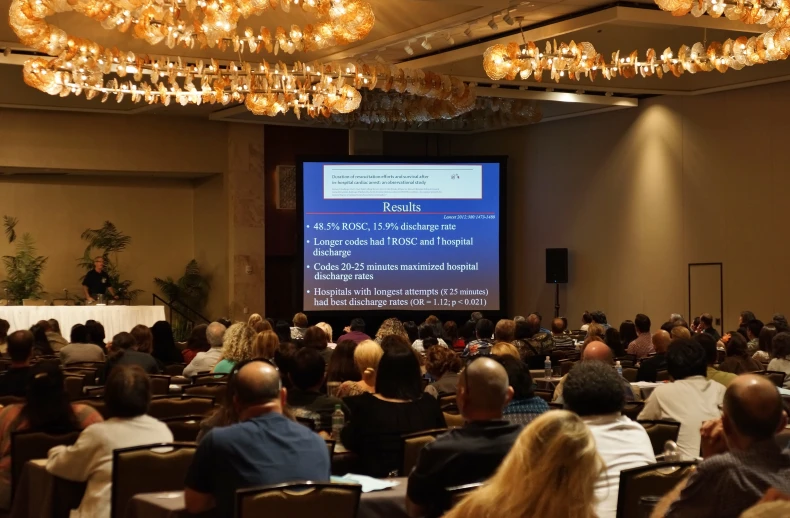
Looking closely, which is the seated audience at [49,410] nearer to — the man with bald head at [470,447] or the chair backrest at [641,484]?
the man with bald head at [470,447]

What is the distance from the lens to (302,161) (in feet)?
59.7

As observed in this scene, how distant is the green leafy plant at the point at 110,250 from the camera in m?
20.0

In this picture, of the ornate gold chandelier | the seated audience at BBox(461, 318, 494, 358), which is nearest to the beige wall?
the ornate gold chandelier

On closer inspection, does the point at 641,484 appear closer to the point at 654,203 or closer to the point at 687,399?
the point at 687,399

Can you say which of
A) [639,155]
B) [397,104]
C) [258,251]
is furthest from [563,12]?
[258,251]

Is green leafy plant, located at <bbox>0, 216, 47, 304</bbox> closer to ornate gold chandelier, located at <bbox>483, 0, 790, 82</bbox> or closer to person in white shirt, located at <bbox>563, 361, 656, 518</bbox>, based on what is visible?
ornate gold chandelier, located at <bbox>483, 0, 790, 82</bbox>

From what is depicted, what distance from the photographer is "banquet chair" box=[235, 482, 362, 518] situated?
11.3 feet

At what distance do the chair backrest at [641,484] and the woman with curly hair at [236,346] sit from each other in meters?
4.70

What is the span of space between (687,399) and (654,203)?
1312 centimetres

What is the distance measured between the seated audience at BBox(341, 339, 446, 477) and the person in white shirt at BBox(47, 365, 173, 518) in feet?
3.51

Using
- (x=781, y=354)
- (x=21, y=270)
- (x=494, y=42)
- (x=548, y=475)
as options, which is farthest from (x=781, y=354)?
(x=21, y=270)

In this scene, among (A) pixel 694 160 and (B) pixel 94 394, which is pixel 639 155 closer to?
(A) pixel 694 160

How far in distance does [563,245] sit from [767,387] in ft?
56.4

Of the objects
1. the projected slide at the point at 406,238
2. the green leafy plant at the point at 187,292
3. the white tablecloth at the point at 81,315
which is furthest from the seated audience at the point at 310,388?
the green leafy plant at the point at 187,292
